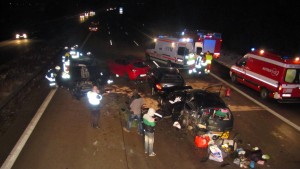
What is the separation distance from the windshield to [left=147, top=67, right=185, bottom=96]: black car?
5.12m

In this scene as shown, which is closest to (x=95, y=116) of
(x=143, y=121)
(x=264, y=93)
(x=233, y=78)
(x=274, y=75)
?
(x=143, y=121)

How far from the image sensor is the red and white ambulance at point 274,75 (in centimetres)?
1418

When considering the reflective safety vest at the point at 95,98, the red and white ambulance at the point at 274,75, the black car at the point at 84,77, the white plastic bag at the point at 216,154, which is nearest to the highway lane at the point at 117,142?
the white plastic bag at the point at 216,154

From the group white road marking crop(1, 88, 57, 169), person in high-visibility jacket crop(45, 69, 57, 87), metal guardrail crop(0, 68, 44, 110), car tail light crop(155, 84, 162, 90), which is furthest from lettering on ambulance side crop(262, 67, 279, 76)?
metal guardrail crop(0, 68, 44, 110)

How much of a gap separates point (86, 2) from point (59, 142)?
164 m

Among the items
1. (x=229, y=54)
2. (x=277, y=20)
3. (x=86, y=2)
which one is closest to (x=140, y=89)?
(x=229, y=54)

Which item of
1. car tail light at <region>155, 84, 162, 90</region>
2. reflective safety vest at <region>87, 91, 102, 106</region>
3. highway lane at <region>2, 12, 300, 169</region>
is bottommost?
highway lane at <region>2, 12, 300, 169</region>

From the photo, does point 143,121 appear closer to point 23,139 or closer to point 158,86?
point 23,139

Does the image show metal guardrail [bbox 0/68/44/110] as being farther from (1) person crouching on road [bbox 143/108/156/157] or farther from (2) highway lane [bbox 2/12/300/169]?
(1) person crouching on road [bbox 143/108/156/157]

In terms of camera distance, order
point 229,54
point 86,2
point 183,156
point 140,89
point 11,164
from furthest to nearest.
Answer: point 86,2
point 229,54
point 140,89
point 183,156
point 11,164

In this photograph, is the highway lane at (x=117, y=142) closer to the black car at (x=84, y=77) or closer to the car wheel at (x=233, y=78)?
the black car at (x=84, y=77)

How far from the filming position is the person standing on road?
34.8ft

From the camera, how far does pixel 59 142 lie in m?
10.0

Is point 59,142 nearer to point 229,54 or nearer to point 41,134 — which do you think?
point 41,134
